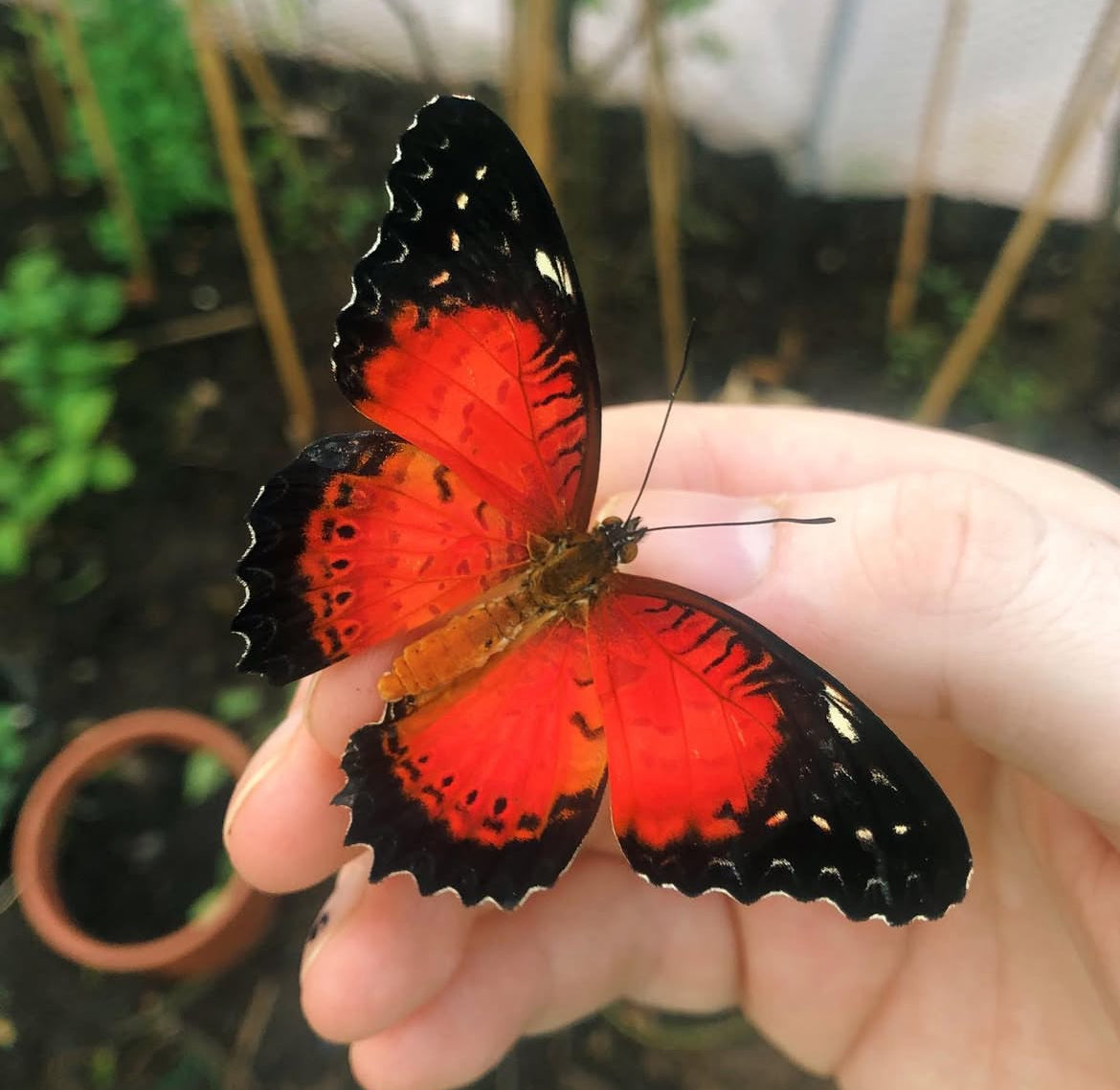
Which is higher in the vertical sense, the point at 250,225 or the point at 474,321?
the point at 474,321

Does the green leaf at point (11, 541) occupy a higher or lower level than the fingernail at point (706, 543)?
lower

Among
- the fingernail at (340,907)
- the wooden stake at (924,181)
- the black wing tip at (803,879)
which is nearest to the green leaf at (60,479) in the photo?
the fingernail at (340,907)

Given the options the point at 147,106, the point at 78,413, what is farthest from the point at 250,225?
the point at 147,106

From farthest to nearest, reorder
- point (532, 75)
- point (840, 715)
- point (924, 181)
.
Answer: point (924, 181) < point (532, 75) < point (840, 715)

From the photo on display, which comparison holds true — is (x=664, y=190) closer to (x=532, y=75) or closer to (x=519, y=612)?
(x=532, y=75)

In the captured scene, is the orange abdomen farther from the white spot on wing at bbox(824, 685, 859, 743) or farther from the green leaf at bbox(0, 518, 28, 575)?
the green leaf at bbox(0, 518, 28, 575)

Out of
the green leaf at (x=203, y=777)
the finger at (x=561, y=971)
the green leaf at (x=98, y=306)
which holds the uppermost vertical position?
the green leaf at (x=98, y=306)

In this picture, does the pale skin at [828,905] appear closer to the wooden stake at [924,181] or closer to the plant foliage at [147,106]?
the wooden stake at [924,181]
